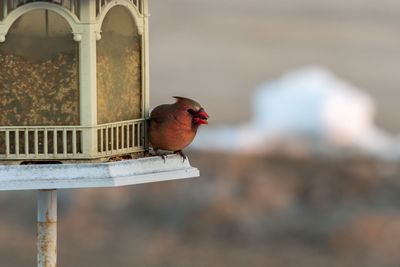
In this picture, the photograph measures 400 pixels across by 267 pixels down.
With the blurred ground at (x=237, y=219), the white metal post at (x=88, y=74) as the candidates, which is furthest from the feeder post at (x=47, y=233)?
the blurred ground at (x=237, y=219)

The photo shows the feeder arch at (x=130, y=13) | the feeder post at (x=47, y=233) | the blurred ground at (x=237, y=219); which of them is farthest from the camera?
the blurred ground at (x=237, y=219)

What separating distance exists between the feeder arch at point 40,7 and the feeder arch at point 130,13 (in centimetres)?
10

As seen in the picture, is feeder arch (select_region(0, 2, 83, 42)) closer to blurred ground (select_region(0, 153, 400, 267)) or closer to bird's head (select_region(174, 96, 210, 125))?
bird's head (select_region(174, 96, 210, 125))

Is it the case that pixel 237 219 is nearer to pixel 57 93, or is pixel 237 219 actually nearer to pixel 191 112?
pixel 191 112

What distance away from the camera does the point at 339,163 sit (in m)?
11.9

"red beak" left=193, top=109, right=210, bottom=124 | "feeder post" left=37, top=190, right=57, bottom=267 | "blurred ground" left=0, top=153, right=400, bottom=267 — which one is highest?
"red beak" left=193, top=109, right=210, bottom=124

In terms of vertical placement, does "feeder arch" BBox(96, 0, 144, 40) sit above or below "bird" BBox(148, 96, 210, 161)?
above

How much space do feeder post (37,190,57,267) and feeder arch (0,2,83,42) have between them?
Answer: 2.41 feet

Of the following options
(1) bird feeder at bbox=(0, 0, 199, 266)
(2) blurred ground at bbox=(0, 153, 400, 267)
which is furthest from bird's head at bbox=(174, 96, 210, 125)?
(2) blurred ground at bbox=(0, 153, 400, 267)

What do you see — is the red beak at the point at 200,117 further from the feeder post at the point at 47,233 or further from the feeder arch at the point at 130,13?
the feeder post at the point at 47,233

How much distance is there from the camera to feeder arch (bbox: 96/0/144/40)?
601 cm

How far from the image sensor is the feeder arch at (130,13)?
6008mm

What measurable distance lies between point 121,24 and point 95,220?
5290 millimetres

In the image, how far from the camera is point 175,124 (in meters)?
6.20
